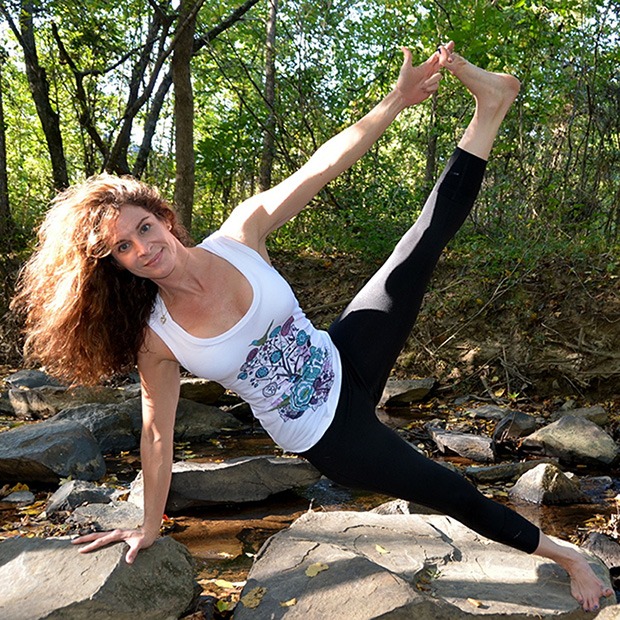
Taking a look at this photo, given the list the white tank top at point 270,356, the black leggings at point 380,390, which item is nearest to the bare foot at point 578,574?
the black leggings at point 380,390

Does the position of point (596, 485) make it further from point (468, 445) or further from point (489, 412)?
point (489, 412)

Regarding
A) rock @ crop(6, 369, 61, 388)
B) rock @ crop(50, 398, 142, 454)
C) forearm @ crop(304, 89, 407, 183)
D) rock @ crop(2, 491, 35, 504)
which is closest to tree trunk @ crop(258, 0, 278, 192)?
rock @ crop(6, 369, 61, 388)

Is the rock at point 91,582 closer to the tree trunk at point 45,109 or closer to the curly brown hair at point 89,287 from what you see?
the curly brown hair at point 89,287

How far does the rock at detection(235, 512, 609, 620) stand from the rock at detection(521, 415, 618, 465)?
8.09 ft

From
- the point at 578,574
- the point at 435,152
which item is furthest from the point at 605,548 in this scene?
the point at 435,152

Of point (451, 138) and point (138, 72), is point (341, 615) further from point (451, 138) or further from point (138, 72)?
point (138, 72)

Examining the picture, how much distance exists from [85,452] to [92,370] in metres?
3.07

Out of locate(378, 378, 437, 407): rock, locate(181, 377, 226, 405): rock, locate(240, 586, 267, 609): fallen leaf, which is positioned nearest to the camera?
locate(240, 586, 267, 609): fallen leaf

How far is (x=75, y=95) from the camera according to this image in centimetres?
1116

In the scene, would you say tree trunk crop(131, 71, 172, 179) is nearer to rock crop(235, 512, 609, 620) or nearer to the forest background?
the forest background

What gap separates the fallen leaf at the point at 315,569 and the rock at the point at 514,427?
12.2ft

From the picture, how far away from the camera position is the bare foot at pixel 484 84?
2873 millimetres

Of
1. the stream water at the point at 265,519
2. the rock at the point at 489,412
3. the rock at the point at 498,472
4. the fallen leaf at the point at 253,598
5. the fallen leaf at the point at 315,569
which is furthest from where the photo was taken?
the rock at the point at 489,412

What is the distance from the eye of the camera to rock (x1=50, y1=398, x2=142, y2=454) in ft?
20.5
